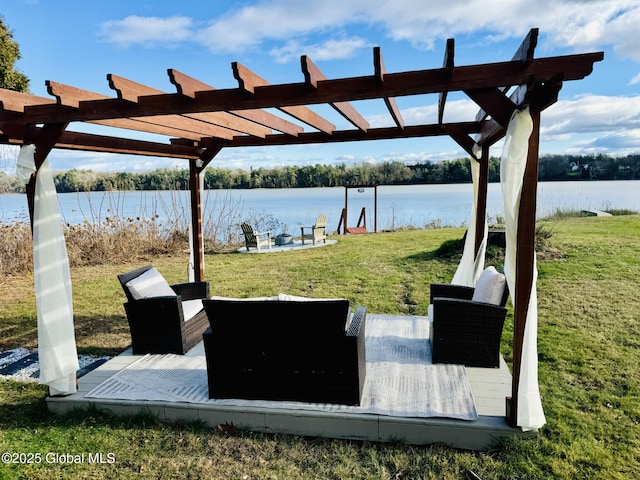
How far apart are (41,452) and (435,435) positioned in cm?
266

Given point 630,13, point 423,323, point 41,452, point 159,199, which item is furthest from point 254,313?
point 159,199

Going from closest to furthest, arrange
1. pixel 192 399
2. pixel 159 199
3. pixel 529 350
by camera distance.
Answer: pixel 529 350
pixel 192 399
pixel 159 199

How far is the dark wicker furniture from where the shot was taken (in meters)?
3.72

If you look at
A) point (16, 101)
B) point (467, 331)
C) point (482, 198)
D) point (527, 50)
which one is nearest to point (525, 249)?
point (527, 50)

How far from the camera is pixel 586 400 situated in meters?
3.44

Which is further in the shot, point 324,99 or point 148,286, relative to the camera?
point 148,286

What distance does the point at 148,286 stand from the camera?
4.44 m

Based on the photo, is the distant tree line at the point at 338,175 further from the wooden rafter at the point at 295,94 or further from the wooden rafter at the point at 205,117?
the wooden rafter at the point at 295,94

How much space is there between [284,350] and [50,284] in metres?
1.90

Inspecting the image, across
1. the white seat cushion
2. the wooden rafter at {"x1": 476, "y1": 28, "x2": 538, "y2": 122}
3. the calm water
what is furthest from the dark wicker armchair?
the calm water

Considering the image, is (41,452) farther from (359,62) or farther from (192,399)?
(359,62)

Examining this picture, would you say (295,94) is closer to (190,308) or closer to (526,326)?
(526,326)

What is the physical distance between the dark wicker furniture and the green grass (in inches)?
21.8

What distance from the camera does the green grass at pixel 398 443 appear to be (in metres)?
2.66
